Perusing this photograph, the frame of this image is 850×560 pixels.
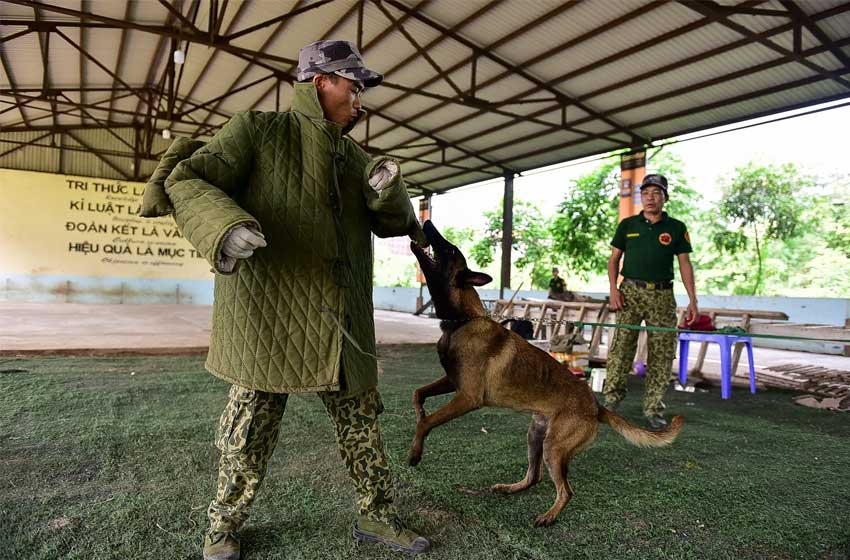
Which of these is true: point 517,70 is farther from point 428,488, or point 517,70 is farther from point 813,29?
point 428,488

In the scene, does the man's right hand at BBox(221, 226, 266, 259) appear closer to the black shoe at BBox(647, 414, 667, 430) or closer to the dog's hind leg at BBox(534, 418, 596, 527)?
the dog's hind leg at BBox(534, 418, 596, 527)

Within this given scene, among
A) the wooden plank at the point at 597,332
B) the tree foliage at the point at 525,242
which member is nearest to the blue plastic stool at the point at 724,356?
the wooden plank at the point at 597,332

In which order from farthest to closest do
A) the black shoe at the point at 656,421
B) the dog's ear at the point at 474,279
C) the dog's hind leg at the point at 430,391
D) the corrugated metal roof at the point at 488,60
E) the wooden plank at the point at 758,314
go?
the corrugated metal roof at the point at 488,60 < the wooden plank at the point at 758,314 < the black shoe at the point at 656,421 < the dog's hind leg at the point at 430,391 < the dog's ear at the point at 474,279

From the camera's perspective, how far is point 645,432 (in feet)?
7.68

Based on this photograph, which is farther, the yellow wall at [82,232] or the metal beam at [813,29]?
the yellow wall at [82,232]

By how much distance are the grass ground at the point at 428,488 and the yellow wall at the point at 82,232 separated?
13.5m

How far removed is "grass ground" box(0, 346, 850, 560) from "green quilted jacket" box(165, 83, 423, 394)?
660mm

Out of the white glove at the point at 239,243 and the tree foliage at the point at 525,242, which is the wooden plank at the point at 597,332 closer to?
the white glove at the point at 239,243

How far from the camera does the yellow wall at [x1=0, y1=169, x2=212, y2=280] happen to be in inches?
593

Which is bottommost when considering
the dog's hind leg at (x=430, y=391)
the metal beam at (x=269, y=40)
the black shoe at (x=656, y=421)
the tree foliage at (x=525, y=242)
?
the black shoe at (x=656, y=421)

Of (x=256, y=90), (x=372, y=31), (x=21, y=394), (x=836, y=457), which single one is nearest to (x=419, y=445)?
(x=836, y=457)

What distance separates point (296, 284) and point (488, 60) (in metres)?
9.02

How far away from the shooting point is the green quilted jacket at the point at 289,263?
166cm

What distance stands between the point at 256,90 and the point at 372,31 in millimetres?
4366
